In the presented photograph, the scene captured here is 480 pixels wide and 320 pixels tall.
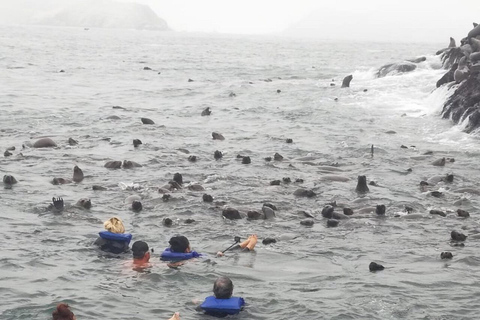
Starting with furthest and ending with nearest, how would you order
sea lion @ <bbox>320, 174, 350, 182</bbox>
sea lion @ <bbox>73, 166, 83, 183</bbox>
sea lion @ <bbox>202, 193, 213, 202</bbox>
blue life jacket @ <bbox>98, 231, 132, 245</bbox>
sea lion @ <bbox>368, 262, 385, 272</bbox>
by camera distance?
sea lion @ <bbox>320, 174, 350, 182</bbox> → sea lion @ <bbox>73, 166, 83, 183</bbox> → sea lion @ <bbox>202, 193, 213, 202</bbox> → blue life jacket @ <bbox>98, 231, 132, 245</bbox> → sea lion @ <bbox>368, 262, 385, 272</bbox>

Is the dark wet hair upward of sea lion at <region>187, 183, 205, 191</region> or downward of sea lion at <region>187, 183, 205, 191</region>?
upward

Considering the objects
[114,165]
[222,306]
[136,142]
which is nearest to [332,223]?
[222,306]

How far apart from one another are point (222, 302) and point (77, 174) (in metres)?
10.7

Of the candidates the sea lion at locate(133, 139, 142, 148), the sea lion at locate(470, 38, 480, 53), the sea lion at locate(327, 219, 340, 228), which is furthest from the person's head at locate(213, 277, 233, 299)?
the sea lion at locate(470, 38, 480, 53)

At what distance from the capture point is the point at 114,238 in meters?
14.6

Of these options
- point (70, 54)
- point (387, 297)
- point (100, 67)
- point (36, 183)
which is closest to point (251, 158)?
point (36, 183)

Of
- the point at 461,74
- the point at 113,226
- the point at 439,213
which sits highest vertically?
the point at 461,74

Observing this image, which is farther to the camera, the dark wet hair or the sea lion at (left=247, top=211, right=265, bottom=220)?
the sea lion at (left=247, top=211, right=265, bottom=220)

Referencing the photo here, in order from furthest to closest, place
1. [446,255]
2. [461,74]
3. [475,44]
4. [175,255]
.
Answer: [475,44] < [461,74] < [446,255] < [175,255]

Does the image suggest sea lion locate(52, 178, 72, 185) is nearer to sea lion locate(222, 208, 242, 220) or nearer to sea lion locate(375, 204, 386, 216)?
sea lion locate(222, 208, 242, 220)

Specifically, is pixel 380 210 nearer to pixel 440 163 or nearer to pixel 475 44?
pixel 440 163

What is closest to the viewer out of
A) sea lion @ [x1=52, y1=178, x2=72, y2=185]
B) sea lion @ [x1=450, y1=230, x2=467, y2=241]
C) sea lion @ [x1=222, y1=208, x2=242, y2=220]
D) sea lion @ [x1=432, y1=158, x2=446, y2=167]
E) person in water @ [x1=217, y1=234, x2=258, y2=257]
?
person in water @ [x1=217, y1=234, x2=258, y2=257]

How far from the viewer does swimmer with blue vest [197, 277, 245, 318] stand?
38.3 ft

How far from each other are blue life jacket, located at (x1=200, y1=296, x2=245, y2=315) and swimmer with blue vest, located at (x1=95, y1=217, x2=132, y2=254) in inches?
130
